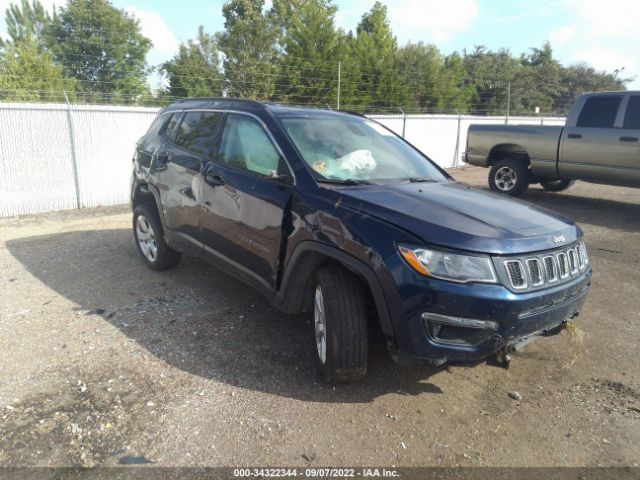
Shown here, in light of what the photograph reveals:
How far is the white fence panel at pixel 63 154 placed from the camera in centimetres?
828

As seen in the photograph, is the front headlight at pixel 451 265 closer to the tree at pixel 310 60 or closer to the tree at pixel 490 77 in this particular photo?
the tree at pixel 310 60

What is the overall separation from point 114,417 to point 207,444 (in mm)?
629

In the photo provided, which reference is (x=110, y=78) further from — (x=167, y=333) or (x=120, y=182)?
(x=167, y=333)

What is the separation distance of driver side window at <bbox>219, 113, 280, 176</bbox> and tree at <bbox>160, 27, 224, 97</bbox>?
1174 cm

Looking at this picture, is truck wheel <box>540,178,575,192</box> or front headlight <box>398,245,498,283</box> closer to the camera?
front headlight <box>398,245,498,283</box>

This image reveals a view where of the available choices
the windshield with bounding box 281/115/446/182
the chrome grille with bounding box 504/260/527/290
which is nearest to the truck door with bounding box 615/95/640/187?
the windshield with bounding box 281/115/446/182

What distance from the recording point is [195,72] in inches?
816

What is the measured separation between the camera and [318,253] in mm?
3143

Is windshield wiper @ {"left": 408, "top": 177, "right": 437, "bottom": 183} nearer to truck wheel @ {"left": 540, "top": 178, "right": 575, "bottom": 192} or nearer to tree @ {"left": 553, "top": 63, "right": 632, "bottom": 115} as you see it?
truck wheel @ {"left": 540, "top": 178, "right": 575, "bottom": 192}

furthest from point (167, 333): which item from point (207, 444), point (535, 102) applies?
point (535, 102)

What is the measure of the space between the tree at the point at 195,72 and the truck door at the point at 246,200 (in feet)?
38.9

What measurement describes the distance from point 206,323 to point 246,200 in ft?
3.81

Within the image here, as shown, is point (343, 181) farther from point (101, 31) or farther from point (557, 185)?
point (101, 31)

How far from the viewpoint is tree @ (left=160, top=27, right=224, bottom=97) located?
18219mm
